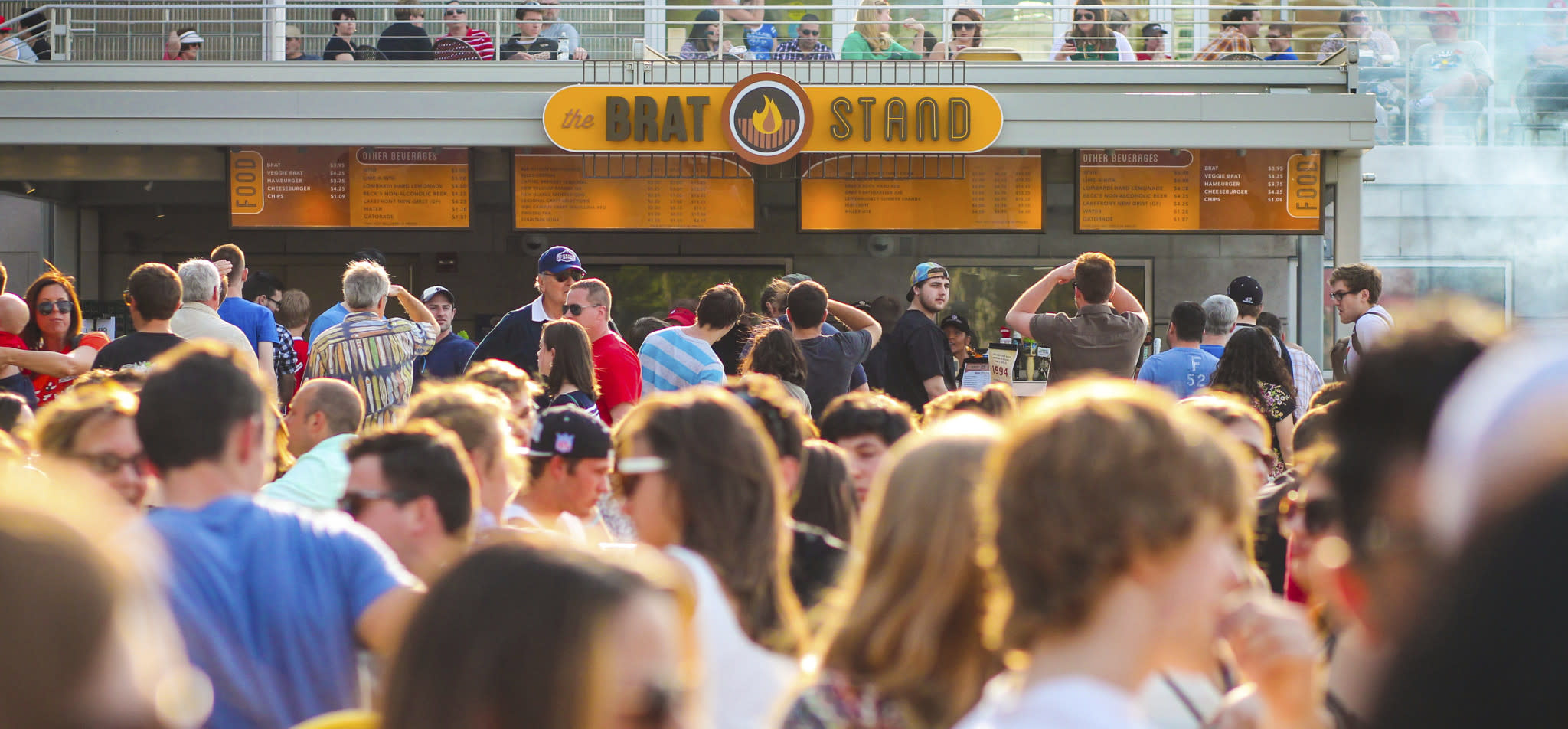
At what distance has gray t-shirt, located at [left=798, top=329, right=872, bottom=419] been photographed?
6371 mm

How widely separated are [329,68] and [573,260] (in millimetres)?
4819

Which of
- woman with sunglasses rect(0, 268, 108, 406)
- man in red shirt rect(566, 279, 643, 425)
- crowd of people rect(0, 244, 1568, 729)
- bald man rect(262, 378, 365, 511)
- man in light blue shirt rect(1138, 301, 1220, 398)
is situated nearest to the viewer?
crowd of people rect(0, 244, 1568, 729)

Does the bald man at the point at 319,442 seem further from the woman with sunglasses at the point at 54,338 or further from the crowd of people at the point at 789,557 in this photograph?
the woman with sunglasses at the point at 54,338

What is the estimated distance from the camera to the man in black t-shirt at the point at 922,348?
6.98 metres

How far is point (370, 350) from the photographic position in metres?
6.06

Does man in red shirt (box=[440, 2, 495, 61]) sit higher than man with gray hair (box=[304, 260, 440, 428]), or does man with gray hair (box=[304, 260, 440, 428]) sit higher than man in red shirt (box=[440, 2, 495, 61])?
man in red shirt (box=[440, 2, 495, 61])

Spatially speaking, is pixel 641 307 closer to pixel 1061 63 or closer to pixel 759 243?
pixel 759 243

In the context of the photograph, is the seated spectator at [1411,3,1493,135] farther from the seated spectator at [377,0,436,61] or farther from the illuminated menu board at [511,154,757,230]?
the seated spectator at [377,0,436,61]

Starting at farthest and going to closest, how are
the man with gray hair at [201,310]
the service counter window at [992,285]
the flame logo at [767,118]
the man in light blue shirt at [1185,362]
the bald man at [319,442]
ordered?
the service counter window at [992,285], the flame logo at [767,118], the man in light blue shirt at [1185,362], the man with gray hair at [201,310], the bald man at [319,442]

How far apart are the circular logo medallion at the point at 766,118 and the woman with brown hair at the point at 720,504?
292 inches

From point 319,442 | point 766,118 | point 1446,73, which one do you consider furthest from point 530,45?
point 1446,73

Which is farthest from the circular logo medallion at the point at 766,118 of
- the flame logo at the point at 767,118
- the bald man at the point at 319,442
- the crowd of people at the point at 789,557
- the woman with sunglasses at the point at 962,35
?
the bald man at the point at 319,442

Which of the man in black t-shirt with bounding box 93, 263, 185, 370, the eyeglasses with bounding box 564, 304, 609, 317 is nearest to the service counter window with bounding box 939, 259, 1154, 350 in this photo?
the eyeglasses with bounding box 564, 304, 609, 317

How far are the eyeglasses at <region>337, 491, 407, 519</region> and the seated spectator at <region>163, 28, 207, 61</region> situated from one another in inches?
382
